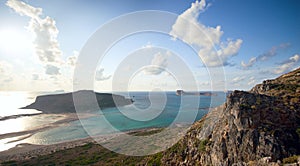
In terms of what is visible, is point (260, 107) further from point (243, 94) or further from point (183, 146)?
point (183, 146)

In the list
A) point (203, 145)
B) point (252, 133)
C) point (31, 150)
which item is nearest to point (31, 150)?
point (31, 150)

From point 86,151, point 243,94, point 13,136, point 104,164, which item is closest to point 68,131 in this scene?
point 13,136

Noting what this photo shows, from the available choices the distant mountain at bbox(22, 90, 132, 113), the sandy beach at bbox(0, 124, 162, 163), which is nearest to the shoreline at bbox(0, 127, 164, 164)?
the sandy beach at bbox(0, 124, 162, 163)

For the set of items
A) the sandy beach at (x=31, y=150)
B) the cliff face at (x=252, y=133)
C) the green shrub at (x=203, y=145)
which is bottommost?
the sandy beach at (x=31, y=150)

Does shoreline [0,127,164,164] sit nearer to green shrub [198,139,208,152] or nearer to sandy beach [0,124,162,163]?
sandy beach [0,124,162,163]

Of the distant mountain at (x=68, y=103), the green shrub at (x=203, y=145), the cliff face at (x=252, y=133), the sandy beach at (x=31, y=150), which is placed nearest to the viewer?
the cliff face at (x=252, y=133)

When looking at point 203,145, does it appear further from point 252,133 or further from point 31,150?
point 31,150

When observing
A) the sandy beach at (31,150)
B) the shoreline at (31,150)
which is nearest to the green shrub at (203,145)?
the shoreline at (31,150)

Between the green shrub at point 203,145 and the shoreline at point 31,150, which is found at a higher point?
the green shrub at point 203,145

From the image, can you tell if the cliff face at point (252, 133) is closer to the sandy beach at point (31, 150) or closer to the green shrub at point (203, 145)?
the green shrub at point (203, 145)
